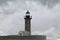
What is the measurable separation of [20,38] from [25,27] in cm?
469

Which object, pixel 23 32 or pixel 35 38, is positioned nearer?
pixel 35 38

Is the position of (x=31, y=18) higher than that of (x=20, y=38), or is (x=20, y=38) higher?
(x=31, y=18)

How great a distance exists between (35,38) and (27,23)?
4.67m

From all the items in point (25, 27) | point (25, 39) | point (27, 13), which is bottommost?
point (25, 39)

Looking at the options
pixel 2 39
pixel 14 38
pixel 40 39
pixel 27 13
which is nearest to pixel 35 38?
pixel 40 39

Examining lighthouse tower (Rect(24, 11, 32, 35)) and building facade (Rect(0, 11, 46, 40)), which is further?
lighthouse tower (Rect(24, 11, 32, 35))

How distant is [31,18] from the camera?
3278 centimetres

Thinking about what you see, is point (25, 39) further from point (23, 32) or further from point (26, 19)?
point (26, 19)

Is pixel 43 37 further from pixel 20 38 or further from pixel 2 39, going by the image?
pixel 2 39

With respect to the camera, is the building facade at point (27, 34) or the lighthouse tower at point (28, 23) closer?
the building facade at point (27, 34)

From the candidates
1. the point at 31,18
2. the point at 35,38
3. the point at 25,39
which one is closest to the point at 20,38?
the point at 25,39

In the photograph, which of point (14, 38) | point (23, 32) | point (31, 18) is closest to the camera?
point (14, 38)

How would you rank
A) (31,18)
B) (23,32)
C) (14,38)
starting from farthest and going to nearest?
(31,18), (23,32), (14,38)

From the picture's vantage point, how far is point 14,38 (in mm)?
27125
